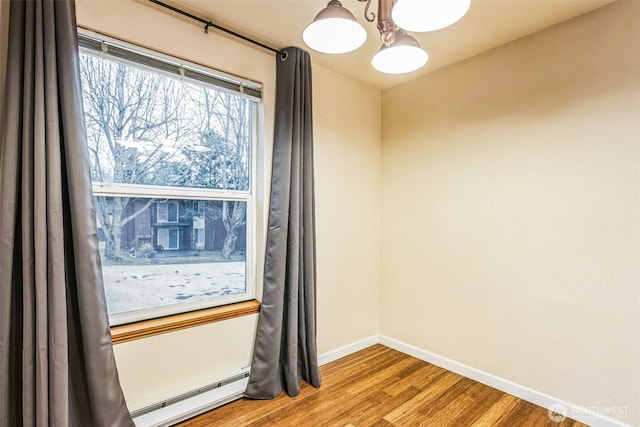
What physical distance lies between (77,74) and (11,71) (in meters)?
0.22

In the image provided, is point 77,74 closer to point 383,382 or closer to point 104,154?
point 104,154

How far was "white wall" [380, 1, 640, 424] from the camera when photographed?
5.95 ft

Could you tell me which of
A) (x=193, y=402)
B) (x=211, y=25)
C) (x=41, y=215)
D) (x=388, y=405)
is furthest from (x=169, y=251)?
(x=388, y=405)

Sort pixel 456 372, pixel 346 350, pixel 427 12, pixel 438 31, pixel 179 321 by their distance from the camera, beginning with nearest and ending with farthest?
pixel 427 12 < pixel 179 321 < pixel 438 31 < pixel 456 372 < pixel 346 350

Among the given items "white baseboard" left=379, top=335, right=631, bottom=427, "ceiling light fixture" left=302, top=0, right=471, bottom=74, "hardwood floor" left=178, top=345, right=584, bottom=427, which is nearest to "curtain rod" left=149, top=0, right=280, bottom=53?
"ceiling light fixture" left=302, top=0, right=471, bottom=74

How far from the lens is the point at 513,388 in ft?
7.25

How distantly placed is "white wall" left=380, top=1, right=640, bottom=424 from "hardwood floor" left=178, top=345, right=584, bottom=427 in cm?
22

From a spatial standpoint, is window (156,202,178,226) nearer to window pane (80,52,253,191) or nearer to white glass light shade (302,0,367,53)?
window pane (80,52,253,191)

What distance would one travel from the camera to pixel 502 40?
221 centimetres

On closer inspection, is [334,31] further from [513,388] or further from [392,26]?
[513,388]

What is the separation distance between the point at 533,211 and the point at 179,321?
2.29 meters

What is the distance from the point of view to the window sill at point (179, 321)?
69.2 inches

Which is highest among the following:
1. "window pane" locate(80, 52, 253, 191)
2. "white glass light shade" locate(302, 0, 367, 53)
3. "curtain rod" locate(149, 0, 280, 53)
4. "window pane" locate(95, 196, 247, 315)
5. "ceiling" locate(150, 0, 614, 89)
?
"ceiling" locate(150, 0, 614, 89)

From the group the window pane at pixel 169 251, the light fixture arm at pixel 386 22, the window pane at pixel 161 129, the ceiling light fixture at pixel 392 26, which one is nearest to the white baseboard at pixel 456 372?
the window pane at pixel 169 251
